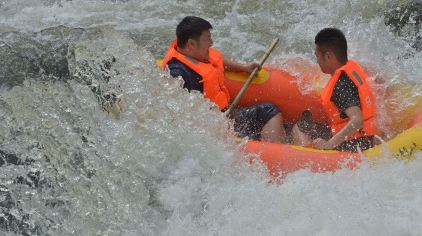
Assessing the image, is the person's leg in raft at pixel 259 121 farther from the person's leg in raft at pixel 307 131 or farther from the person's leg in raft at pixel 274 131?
the person's leg in raft at pixel 307 131

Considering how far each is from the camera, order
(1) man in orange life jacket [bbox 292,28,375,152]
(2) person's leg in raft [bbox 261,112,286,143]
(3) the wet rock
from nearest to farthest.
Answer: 1. (1) man in orange life jacket [bbox 292,28,375,152]
2. (2) person's leg in raft [bbox 261,112,286,143]
3. (3) the wet rock

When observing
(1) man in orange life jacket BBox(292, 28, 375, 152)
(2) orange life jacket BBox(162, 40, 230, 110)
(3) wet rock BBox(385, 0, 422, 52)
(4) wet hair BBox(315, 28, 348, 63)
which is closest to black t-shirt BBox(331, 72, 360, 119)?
(1) man in orange life jacket BBox(292, 28, 375, 152)

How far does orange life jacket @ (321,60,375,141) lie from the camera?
4.44m

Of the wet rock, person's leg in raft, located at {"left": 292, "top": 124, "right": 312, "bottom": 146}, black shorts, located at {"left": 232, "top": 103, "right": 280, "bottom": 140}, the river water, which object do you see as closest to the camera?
the river water

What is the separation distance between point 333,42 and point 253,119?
85 cm

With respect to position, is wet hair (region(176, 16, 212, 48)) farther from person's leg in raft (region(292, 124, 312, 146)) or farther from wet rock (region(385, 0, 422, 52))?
wet rock (region(385, 0, 422, 52))

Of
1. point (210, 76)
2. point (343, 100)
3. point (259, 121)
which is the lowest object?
point (259, 121)

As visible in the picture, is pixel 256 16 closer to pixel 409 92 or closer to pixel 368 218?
pixel 409 92

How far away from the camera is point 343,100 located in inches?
176

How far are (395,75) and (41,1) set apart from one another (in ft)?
16.1

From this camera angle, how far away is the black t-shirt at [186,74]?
480 cm

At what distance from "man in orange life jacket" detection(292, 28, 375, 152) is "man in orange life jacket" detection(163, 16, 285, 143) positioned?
0.45m

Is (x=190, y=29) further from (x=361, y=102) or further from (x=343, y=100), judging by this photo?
(x=361, y=102)

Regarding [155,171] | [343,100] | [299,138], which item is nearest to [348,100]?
[343,100]
